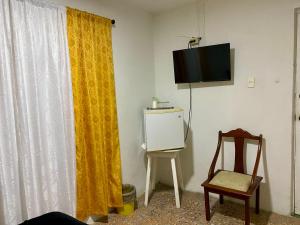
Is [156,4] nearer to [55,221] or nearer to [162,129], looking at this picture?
[162,129]

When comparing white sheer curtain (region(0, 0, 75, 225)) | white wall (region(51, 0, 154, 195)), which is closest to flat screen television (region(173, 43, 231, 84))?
white wall (region(51, 0, 154, 195))

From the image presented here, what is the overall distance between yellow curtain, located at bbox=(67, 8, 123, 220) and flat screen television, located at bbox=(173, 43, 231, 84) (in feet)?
2.84

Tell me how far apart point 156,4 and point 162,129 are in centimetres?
147

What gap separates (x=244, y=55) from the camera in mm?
2516

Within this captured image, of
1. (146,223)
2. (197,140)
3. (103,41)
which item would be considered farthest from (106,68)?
(146,223)

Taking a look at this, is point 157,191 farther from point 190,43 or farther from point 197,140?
point 190,43

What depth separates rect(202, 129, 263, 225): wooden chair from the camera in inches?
85.1

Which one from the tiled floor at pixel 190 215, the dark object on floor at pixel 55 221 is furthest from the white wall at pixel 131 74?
the dark object on floor at pixel 55 221

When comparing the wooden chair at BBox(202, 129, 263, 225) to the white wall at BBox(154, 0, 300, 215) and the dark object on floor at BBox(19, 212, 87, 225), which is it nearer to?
the white wall at BBox(154, 0, 300, 215)

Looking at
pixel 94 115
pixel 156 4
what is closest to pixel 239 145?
pixel 94 115

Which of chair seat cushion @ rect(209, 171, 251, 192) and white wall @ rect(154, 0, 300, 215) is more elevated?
white wall @ rect(154, 0, 300, 215)

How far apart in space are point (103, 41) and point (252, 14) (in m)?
1.55

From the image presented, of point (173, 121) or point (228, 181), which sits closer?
point (228, 181)

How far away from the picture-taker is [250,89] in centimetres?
252
